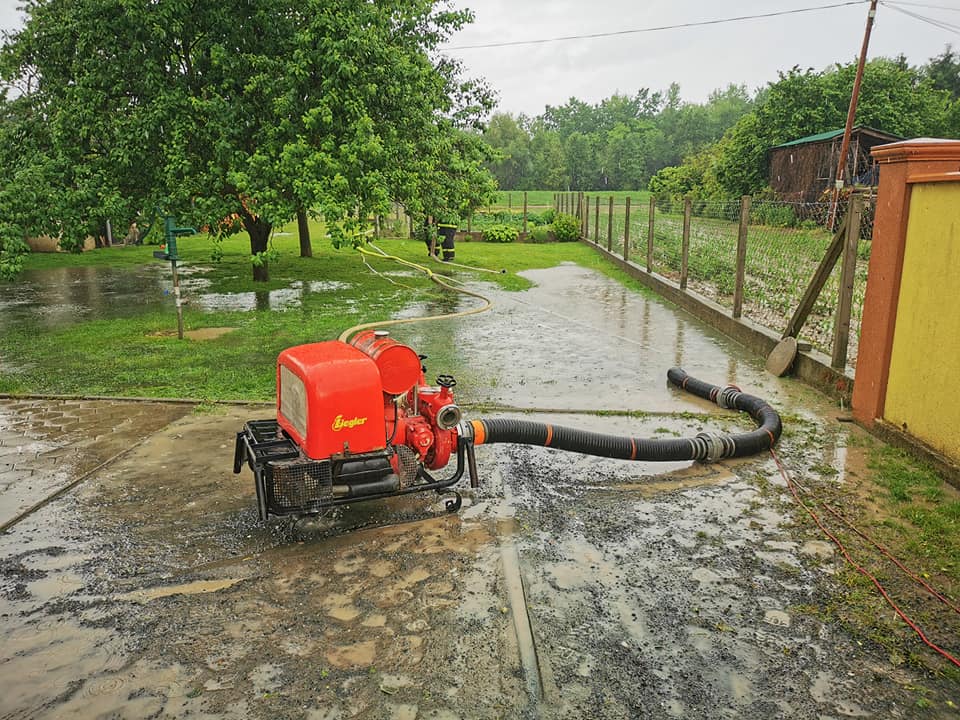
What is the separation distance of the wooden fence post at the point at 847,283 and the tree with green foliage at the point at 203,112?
271 inches

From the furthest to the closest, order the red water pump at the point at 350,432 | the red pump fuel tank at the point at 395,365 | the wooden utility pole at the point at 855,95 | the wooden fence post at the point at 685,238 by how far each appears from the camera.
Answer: the wooden utility pole at the point at 855,95
the wooden fence post at the point at 685,238
the red pump fuel tank at the point at 395,365
the red water pump at the point at 350,432

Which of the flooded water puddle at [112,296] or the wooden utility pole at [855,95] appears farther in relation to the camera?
the wooden utility pole at [855,95]

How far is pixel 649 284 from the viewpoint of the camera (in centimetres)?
1531

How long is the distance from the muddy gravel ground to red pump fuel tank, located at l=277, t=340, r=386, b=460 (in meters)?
0.55

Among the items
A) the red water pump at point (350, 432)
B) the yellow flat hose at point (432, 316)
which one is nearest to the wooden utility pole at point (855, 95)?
the yellow flat hose at point (432, 316)

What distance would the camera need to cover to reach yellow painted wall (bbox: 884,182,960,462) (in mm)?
5203

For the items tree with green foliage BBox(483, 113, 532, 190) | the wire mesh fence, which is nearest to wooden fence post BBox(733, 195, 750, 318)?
the wire mesh fence

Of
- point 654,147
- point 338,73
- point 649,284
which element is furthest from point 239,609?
point 654,147

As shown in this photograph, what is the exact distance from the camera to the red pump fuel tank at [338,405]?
423 cm

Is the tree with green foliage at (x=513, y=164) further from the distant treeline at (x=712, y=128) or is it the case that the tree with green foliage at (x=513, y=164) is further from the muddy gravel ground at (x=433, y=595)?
the muddy gravel ground at (x=433, y=595)

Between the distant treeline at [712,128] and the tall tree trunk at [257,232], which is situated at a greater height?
the distant treeline at [712,128]

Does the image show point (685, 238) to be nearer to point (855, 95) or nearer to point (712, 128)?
point (855, 95)

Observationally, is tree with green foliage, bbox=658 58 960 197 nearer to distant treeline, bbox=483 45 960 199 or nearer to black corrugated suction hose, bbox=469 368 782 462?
distant treeline, bbox=483 45 960 199

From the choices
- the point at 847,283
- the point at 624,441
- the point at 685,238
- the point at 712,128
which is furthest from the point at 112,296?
the point at 712,128
